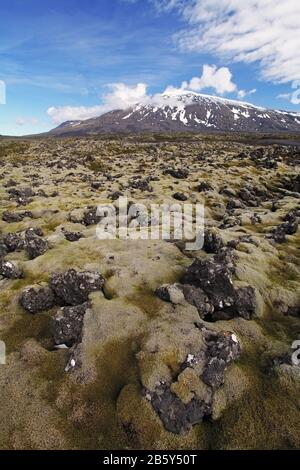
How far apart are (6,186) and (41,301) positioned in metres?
39.8

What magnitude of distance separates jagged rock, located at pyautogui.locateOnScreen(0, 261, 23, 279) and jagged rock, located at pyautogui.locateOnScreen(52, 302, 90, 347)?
6.86m

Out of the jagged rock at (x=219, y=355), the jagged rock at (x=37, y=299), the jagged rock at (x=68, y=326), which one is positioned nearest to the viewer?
the jagged rock at (x=219, y=355)

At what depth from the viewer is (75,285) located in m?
20.2

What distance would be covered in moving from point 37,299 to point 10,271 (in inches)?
175

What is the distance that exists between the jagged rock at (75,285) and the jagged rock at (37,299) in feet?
1.74

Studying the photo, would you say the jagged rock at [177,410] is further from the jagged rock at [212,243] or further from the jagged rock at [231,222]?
the jagged rock at [231,222]

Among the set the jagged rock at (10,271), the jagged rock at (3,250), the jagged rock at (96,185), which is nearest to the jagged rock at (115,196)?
the jagged rock at (96,185)

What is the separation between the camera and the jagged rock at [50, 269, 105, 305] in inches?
790

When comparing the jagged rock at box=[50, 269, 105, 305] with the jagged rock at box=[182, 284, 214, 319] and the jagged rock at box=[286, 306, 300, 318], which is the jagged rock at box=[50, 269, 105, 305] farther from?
the jagged rock at box=[286, 306, 300, 318]

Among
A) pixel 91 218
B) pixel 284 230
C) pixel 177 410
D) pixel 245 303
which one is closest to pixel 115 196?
pixel 91 218

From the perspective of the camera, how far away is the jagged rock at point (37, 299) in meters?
19.8

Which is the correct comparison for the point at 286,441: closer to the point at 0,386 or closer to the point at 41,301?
the point at 0,386

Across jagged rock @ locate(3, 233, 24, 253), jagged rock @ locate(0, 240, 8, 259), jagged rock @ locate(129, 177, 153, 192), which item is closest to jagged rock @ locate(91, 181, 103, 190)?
jagged rock @ locate(129, 177, 153, 192)

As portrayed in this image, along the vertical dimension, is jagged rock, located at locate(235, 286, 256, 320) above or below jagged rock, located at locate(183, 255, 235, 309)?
below
